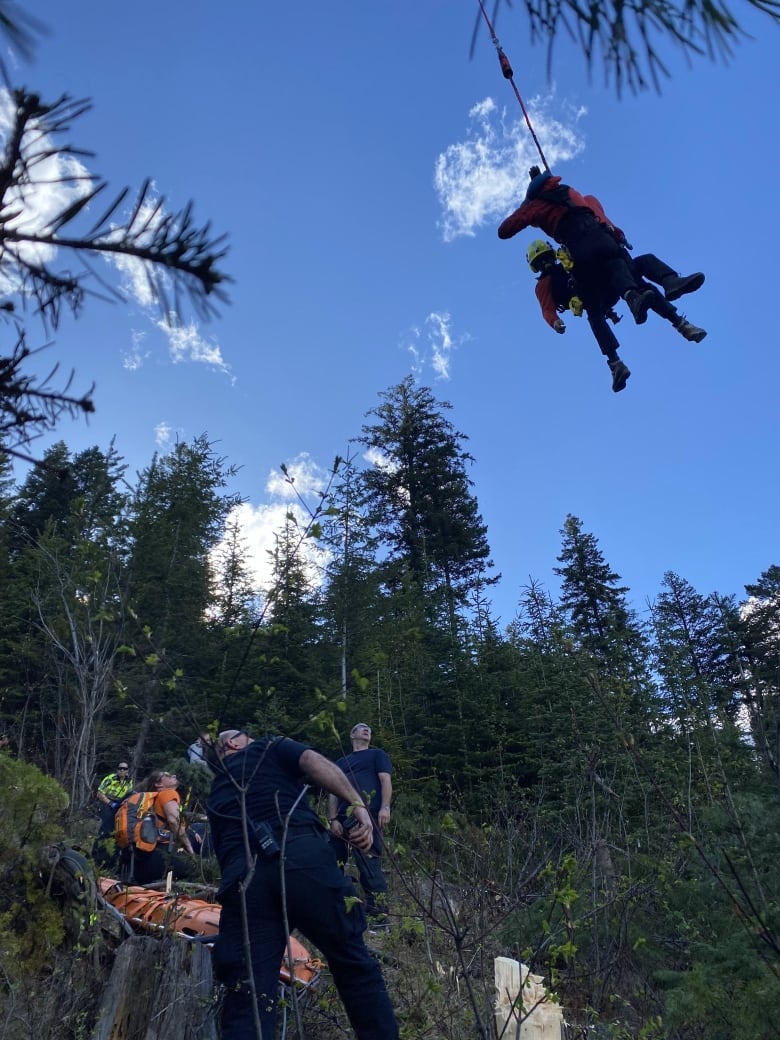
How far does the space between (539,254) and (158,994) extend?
5753 millimetres

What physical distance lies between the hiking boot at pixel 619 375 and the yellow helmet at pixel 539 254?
41.6 inches

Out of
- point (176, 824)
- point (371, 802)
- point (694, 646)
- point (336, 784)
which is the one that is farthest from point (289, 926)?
point (694, 646)

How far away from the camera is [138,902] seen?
4.59m

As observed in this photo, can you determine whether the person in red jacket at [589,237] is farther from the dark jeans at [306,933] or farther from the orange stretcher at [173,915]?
the orange stretcher at [173,915]

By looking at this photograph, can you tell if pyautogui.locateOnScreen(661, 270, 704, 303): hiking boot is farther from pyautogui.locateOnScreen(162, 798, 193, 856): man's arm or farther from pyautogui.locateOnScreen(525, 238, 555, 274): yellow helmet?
pyautogui.locateOnScreen(162, 798, 193, 856): man's arm

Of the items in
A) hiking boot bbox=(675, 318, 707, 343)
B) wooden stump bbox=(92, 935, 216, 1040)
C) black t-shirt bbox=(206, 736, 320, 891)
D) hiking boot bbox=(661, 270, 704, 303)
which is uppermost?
hiking boot bbox=(661, 270, 704, 303)

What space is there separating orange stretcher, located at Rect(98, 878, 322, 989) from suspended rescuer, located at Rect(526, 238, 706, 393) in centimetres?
460

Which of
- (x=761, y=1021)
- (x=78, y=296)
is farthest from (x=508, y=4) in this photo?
(x=761, y=1021)

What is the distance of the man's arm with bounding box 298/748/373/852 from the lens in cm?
323

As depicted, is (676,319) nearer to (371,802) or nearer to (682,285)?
(682,285)

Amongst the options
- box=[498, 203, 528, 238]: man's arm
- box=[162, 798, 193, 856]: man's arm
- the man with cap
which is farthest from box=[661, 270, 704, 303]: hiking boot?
box=[162, 798, 193, 856]: man's arm

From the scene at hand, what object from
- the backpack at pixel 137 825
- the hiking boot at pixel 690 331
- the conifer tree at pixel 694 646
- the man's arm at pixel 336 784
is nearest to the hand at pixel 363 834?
the man's arm at pixel 336 784

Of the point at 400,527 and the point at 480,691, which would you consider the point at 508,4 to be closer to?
the point at 480,691

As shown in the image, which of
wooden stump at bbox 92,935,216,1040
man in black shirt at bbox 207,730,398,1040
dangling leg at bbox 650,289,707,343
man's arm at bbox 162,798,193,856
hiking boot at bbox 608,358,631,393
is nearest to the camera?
man in black shirt at bbox 207,730,398,1040
